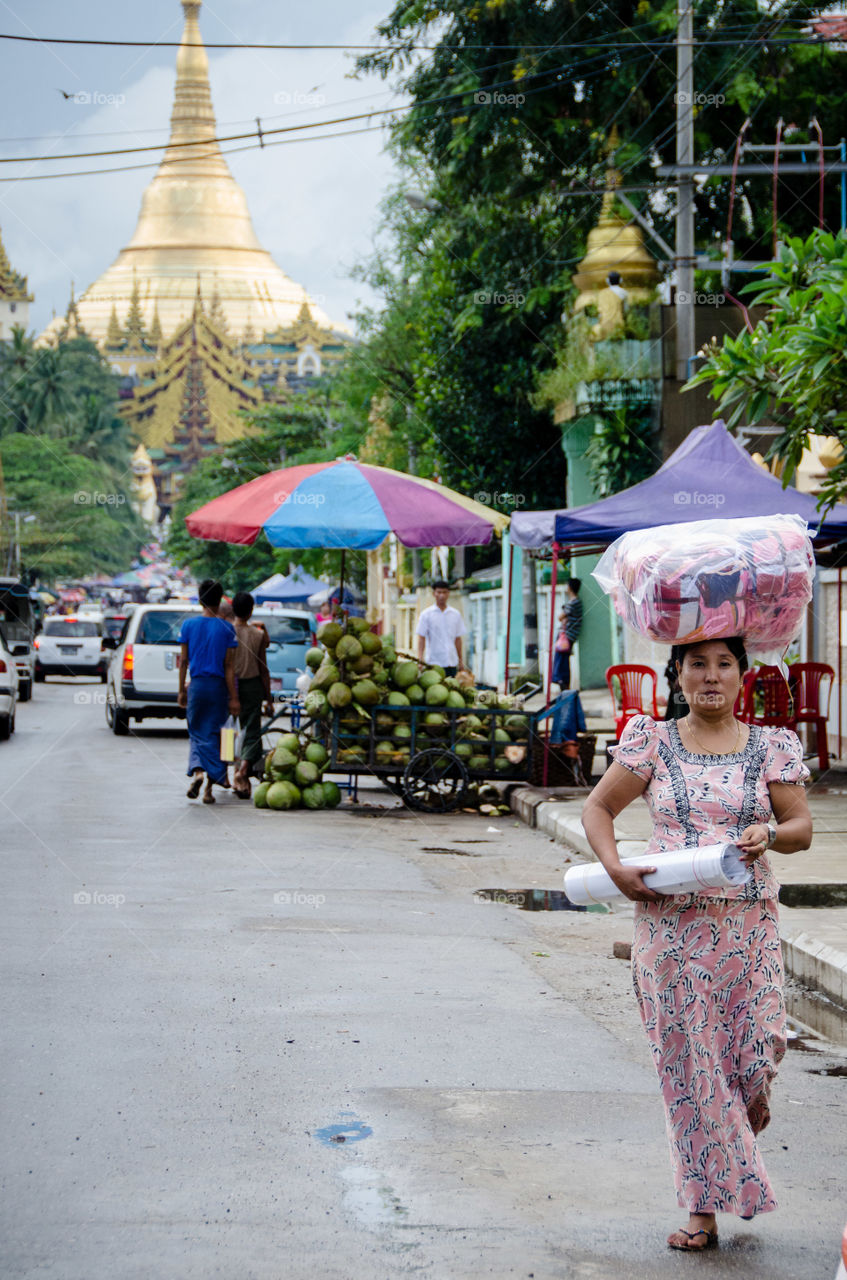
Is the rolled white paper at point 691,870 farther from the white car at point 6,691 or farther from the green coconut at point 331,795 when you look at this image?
the white car at point 6,691

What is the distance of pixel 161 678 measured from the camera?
2173 centimetres

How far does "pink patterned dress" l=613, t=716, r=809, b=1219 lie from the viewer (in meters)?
3.88

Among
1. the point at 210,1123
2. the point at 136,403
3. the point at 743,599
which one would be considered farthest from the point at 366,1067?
the point at 136,403

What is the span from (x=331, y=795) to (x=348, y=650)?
119cm

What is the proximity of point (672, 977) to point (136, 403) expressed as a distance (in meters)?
118

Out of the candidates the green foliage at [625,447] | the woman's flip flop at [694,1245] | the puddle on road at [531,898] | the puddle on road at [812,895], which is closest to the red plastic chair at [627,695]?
the puddle on road at [531,898]

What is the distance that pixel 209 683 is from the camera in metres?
13.2

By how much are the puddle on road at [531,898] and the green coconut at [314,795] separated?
12.6 feet

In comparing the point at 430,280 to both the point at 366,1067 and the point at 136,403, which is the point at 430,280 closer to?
the point at 366,1067

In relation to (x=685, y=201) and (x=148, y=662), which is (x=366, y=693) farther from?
(x=148, y=662)

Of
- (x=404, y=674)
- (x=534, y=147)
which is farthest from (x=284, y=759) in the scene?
(x=534, y=147)

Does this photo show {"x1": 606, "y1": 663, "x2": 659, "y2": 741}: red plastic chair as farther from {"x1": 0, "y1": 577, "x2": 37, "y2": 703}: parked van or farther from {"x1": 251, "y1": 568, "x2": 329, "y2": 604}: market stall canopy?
{"x1": 251, "y1": 568, "x2": 329, "y2": 604}: market stall canopy

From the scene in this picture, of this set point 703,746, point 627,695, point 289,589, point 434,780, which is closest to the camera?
point 703,746

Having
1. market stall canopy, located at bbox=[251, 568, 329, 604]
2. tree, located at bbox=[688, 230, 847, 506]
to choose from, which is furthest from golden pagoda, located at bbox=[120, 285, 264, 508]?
tree, located at bbox=[688, 230, 847, 506]
